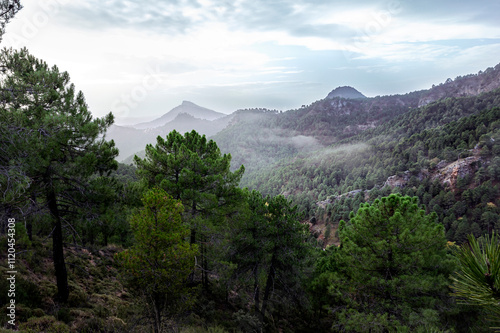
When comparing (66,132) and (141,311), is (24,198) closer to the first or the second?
(66,132)

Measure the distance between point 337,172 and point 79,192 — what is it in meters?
141

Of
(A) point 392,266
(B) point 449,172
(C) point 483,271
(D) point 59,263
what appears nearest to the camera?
(C) point 483,271

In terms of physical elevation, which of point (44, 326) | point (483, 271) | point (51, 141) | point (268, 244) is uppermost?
point (51, 141)

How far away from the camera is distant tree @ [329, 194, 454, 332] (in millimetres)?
8917

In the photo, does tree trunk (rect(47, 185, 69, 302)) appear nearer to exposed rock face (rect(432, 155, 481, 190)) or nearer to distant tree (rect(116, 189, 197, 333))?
distant tree (rect(116, 189, 197, 333))

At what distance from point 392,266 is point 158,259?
862cm

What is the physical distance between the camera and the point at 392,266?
9.41 m

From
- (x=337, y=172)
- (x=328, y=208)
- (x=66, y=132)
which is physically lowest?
(x=328, y=208)

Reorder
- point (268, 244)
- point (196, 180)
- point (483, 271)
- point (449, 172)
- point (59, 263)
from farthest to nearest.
Answer: point (449, 172) → point (196, 180) → point (268, 244) → point (59, 263) → point (483, 271)

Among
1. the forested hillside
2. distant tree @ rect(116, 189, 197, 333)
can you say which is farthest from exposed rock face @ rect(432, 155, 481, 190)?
distant tree @ rect(116, 189, 197, 333)

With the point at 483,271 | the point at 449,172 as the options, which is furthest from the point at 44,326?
the point at 449,172

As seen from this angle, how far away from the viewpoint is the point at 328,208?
94438mm

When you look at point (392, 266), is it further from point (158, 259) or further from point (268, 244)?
point (158, 259)

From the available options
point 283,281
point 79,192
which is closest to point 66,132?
point 79,192
